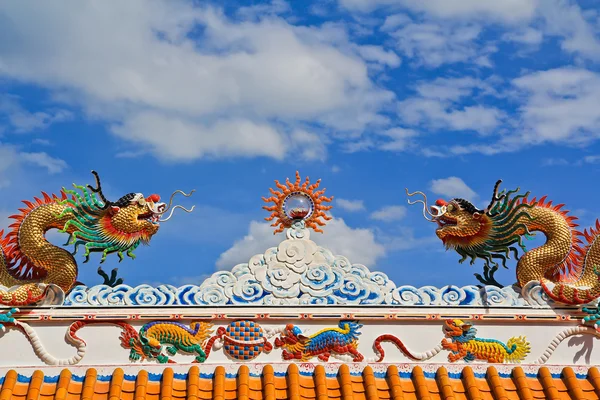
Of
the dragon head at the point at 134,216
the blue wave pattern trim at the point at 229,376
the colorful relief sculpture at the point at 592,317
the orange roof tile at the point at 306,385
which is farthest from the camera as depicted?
the dragon head at the point at 134,216

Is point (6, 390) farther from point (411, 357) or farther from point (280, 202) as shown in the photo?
point (411, 357)

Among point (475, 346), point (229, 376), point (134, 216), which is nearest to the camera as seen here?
point (229, 376)

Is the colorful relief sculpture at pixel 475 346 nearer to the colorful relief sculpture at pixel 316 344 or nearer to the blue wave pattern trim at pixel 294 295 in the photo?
the blue wave pattern trim at pixel 294 295

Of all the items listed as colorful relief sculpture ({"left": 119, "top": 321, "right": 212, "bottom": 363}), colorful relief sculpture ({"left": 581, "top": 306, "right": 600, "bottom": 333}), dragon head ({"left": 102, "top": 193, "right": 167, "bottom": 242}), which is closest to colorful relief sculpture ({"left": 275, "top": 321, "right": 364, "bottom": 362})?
colorful relief sculpture ({"left": 119, "top": 321, "right": 212, "bottom": 363})

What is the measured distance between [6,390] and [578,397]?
212 inches

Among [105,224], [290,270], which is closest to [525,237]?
[290,270]

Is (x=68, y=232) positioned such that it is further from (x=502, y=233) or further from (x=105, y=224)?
(x=502, y=233)

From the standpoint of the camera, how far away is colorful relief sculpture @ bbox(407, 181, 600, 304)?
10.1 m

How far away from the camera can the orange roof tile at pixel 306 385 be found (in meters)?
9.09

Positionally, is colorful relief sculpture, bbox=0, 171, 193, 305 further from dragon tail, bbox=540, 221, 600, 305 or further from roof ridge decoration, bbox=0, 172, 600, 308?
dragon tail, bbox=540, 221, 600, 305

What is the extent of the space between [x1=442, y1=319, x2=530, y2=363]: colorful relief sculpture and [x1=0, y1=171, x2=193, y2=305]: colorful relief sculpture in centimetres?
326

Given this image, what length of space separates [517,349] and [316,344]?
6.63ft

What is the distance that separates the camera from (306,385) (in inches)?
366

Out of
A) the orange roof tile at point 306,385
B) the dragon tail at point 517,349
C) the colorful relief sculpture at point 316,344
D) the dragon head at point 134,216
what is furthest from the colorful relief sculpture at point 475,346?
the dragon head at point 134,216
